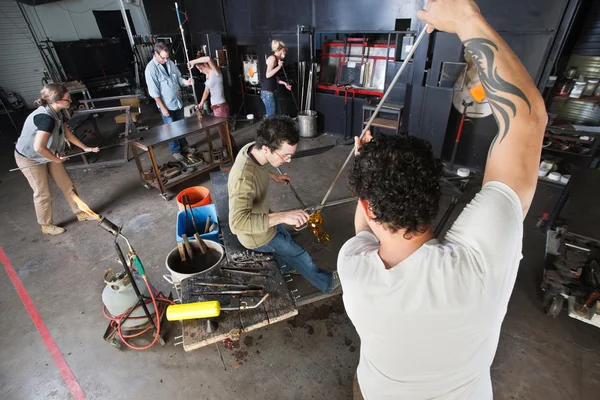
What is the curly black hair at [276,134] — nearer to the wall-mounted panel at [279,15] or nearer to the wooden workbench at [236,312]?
the wooden workbench at [236,312]

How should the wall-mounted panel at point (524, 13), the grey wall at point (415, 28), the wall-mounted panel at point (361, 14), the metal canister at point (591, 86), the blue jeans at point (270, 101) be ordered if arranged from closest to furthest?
1. the wall-mounted panel at point (524, 13)
2. the grey wall at point (415, 28)
3. the metal canister at point (591, 86)
4. the wall-mounted panel at point (361, 14)
5. the blue jeans at point (270, 101)

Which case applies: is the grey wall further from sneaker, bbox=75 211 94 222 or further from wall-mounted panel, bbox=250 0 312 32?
sneaker, bbox=75 211 94 222

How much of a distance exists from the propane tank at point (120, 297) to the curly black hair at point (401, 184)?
2.36 meters

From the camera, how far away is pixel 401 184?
1002 mm

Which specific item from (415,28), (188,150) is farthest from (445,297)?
(188,150)

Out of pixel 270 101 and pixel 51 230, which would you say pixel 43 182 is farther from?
pixel 270 101

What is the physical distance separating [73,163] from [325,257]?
5.68 m

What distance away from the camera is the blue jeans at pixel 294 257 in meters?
2.63

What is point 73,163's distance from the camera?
6.14 meters

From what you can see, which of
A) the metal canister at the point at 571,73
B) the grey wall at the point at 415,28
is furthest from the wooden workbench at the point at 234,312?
the metal canister at the point at 571,73

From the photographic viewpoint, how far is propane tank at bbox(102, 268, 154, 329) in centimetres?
252

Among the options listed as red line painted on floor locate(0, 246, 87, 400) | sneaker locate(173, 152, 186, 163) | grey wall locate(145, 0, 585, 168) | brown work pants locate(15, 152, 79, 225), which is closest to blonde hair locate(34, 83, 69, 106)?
brown work pants locate(15, 152, 79, 225)

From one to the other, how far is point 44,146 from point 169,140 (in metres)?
1.55

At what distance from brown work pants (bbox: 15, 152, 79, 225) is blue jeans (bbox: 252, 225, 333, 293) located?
3.29 metres
